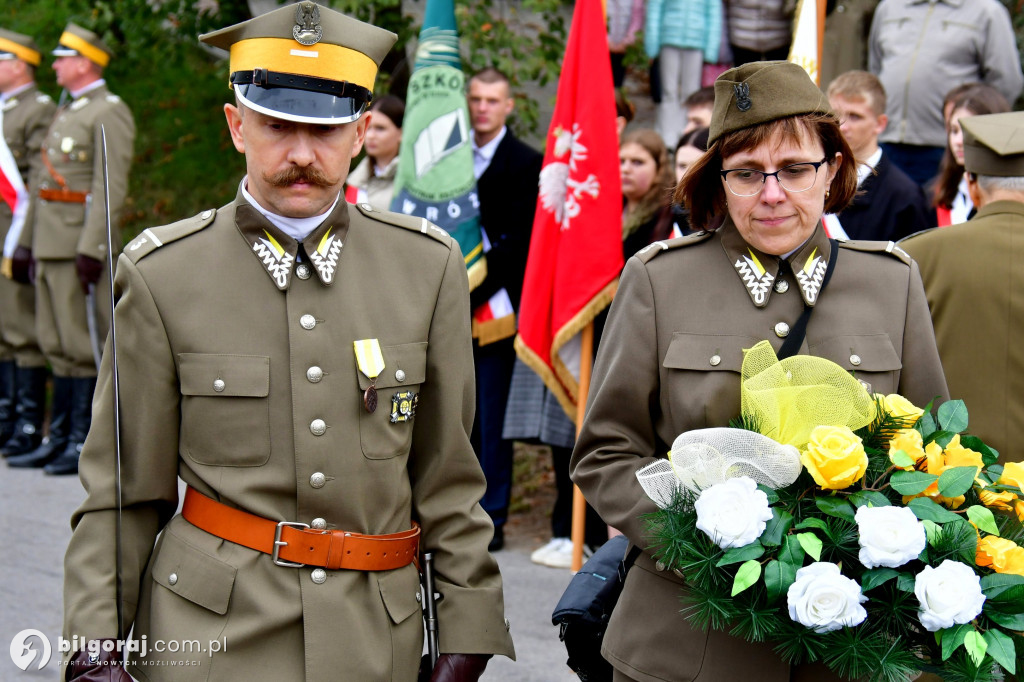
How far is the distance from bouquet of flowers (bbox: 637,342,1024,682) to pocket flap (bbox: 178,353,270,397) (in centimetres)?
84

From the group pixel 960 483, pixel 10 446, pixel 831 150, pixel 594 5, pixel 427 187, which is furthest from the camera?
pixel 10 446

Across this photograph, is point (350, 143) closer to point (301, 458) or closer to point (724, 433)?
point (301, 458)

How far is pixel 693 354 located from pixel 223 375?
1020mm

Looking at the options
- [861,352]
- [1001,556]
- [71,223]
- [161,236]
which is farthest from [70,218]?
[1001,556]

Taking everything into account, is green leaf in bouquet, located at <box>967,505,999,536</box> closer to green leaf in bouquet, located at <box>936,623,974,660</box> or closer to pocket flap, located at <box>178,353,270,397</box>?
green leaf in bouquet, located at <box>936,623,974,660</box>

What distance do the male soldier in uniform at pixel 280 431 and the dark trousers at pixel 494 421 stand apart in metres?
3.65

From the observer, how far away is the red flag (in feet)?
17.9

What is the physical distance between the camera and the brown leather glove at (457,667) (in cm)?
247

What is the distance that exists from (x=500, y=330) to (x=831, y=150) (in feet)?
11.5

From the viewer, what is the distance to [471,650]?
2510 mm

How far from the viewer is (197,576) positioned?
7.75ft

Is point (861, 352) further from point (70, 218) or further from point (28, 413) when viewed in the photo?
point (28, 413)

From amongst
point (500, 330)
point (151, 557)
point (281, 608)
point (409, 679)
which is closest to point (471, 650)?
point (409, 679)

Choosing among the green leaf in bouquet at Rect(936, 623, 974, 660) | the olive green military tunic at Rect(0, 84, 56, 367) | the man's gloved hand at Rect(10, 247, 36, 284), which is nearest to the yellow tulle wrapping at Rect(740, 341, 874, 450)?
the green leaf in bouquet at Rect(936, 623, 974, 660)
